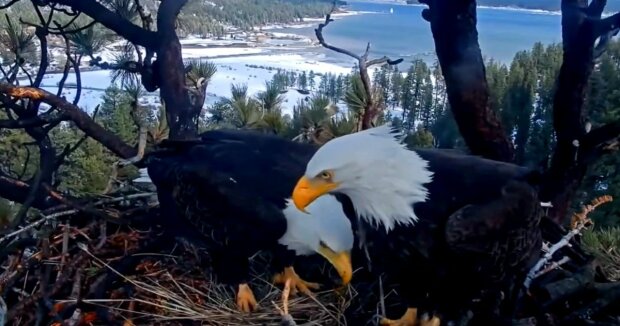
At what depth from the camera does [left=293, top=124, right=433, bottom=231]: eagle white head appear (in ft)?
4.93

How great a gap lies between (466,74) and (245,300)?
1.17 m

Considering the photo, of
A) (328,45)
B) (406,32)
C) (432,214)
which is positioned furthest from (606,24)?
(406,32)

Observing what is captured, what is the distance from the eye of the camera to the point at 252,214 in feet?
5.99

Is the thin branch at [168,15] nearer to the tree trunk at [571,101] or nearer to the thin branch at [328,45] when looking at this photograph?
the thin branch at [328,45]

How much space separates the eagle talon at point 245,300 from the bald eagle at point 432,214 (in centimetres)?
41

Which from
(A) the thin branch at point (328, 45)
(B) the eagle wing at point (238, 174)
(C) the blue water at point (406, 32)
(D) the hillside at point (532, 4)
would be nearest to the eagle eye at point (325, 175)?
(B) the eagle wing at point (238, 174)

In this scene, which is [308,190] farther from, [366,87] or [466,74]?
[366,87]

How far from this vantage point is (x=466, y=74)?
2.47 m

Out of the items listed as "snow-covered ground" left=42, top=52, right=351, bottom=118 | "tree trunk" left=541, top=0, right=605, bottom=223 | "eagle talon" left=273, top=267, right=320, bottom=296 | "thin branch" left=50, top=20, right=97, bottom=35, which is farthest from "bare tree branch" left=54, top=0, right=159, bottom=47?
"tree trunk" left=541, top=0, right=605, bottom=223

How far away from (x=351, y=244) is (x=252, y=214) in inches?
12.3

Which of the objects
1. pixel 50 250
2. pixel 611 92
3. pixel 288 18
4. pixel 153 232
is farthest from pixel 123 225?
pixel 611 92

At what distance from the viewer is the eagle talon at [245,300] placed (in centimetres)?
196

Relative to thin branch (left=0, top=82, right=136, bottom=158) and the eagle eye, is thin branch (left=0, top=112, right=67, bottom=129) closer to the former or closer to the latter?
thin branch (left=0, top=82, right=136, bottom=158)

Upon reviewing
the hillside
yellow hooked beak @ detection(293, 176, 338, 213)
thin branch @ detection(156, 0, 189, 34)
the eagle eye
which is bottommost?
yellow hooked beak @ detection(293, 176, 338, 213)
